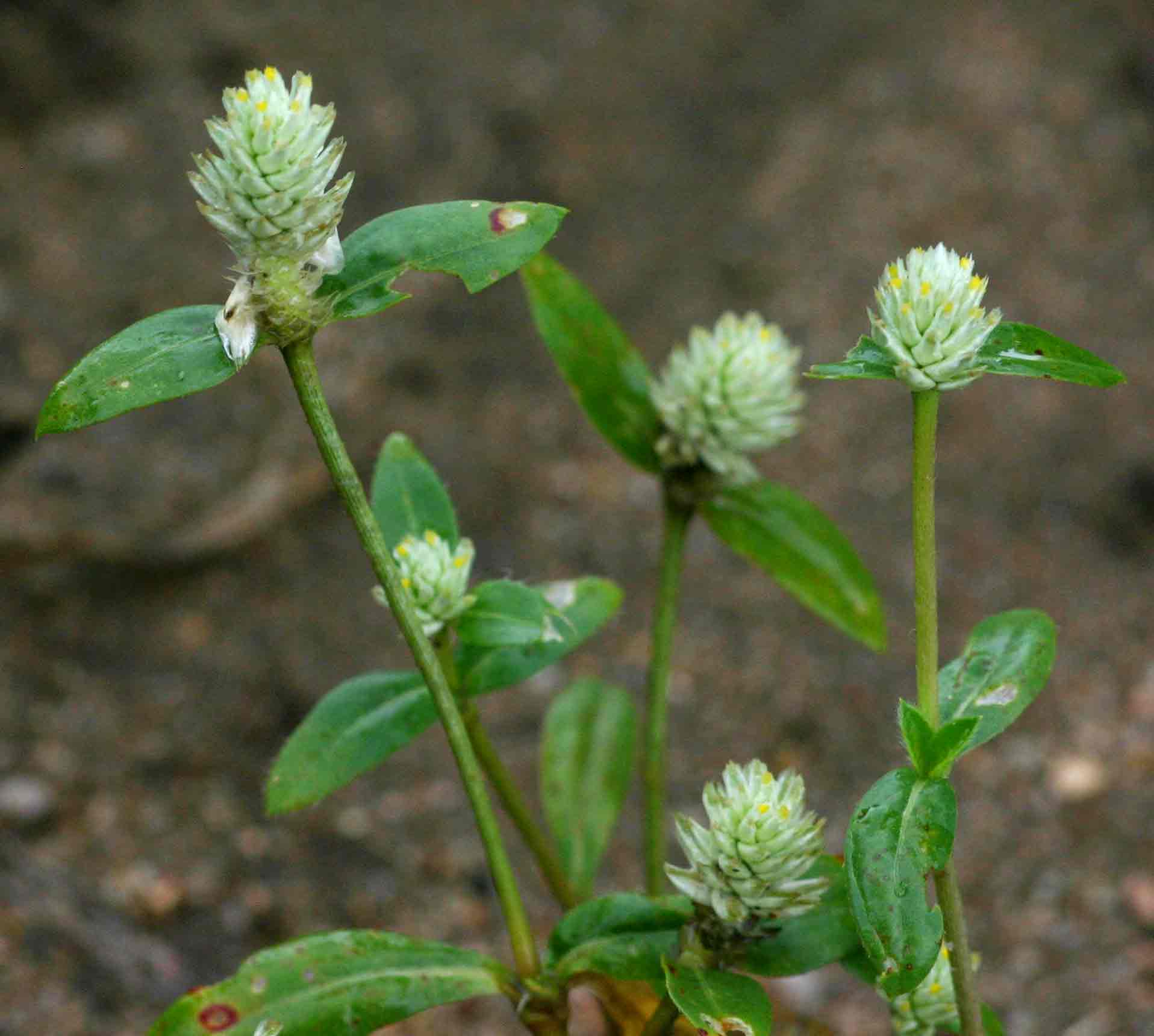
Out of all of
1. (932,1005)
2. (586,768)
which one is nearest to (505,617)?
(932,1005)

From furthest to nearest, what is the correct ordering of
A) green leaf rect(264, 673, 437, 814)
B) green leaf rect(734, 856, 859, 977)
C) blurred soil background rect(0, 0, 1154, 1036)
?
blurred soil background rect(0, 0, 1154, 1036)
green leaf rect(264, 673, 437, 814)
green leaf rect(734, 856, 859, 977)

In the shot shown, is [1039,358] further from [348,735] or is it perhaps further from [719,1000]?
[348,735]

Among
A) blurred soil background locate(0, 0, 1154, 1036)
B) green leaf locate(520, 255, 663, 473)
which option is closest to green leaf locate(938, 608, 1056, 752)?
green leaf locate(520, 255, 663, 473)

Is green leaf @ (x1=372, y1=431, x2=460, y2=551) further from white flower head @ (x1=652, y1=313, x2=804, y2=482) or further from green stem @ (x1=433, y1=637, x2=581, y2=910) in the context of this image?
white flower head @ (x1=652, y1=313, x2=804, y2=482)

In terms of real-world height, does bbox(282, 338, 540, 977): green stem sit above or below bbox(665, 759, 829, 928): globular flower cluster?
above

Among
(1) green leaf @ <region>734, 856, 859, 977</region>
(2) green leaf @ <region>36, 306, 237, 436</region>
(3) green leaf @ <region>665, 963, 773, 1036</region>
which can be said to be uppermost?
(2) green leaf @ <region>36, 306, 237, 436</region>

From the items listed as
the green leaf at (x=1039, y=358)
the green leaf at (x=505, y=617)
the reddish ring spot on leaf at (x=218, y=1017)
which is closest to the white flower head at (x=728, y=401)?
the green leaf at (x=505, y=617)

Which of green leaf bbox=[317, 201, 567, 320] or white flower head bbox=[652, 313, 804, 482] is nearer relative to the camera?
green leaf bbox=[317, 201, 567, 320]
